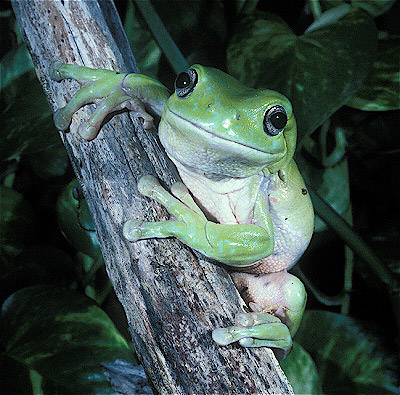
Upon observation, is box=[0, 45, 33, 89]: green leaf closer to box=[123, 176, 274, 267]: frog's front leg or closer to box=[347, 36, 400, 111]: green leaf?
box=[123, 176, 274, 267]: frog's front leg

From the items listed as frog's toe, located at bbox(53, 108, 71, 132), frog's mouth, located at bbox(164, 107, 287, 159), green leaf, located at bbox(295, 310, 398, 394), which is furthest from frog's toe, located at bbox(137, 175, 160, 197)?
green leaf, located at bbox(295, 310, 398, 394)

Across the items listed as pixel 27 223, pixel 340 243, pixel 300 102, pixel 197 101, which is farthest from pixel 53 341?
pixel 340 243

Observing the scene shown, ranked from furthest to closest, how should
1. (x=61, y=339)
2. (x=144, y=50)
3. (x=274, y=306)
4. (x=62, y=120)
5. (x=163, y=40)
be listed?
(x=144, y=50), (x=163, y=40), (x=61, y=339), (x=274, y=306), (x=62, y=120)

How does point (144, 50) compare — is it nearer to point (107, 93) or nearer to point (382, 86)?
point (107, 93)

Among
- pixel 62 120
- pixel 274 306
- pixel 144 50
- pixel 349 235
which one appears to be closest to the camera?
pixel 62 120

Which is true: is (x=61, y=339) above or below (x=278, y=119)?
below

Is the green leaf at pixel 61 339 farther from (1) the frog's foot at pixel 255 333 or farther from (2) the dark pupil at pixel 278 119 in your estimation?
(2) the dark pupil at pixel 278 119

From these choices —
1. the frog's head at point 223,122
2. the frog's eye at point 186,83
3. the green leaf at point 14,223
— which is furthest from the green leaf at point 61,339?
the frog's eye at point 186,83

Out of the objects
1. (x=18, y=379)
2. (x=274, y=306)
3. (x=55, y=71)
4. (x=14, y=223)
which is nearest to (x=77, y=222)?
(x=14, y=223)
